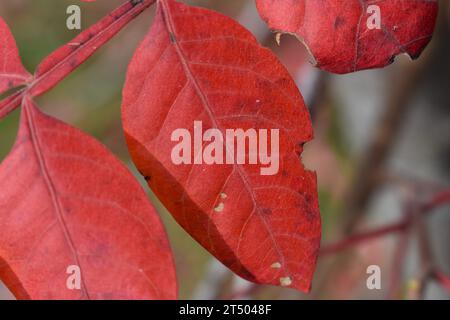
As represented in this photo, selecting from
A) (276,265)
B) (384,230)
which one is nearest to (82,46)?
(276,265)

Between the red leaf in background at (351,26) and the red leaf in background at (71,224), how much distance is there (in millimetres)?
188

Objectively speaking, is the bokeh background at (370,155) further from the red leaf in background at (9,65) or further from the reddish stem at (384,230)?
the red leaf in background at (9,65)

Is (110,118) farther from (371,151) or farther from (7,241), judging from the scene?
(7,241)

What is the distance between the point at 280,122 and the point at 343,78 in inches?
46.9

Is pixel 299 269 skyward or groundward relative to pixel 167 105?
groundward

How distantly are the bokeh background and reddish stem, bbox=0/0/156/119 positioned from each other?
0.63m

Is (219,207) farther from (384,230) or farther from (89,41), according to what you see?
(384,230)

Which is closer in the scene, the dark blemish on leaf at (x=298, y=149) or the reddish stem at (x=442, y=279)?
the dark blemish on leaf at (x=298, y=149)

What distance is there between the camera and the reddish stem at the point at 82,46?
1.94 ft

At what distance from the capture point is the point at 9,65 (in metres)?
0.64

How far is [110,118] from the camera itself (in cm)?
242

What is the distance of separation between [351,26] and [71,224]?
287 millimetres

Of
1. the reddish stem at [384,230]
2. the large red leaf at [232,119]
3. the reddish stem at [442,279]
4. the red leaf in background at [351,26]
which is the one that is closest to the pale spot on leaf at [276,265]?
the large red leaf at [232,119]
